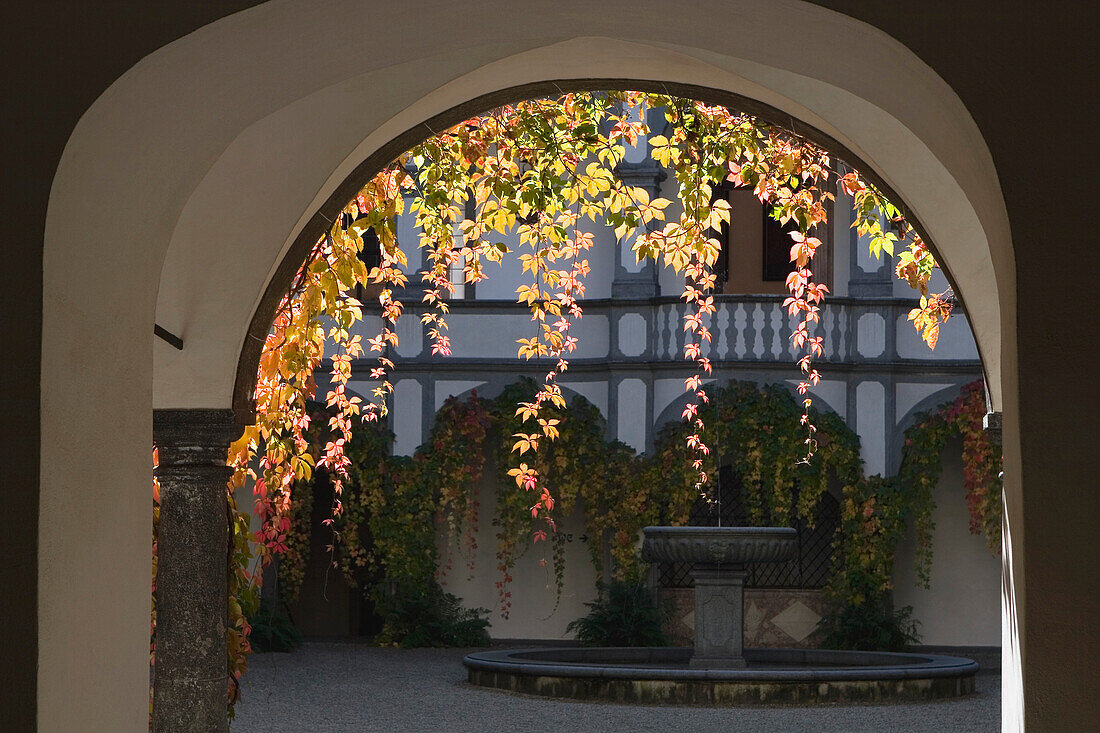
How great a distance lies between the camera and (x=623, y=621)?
44.9 feet

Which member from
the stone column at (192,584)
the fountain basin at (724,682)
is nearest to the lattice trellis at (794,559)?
the fountain basin at (724,682)

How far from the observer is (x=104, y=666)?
274cm

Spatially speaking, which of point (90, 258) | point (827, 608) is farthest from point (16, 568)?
point (827, 608)

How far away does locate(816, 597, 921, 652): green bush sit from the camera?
44.1 ft

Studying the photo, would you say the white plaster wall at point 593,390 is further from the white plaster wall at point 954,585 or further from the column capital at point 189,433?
the column capital at point 189,433

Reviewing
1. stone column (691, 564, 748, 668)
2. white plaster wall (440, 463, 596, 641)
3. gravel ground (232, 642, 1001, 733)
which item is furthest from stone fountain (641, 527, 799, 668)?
white plaster wall (440, 463, 596, 641)

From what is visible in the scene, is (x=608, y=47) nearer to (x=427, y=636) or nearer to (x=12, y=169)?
(x=12, y=169)

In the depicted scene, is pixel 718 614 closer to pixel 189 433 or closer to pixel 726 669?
pixel 726 669

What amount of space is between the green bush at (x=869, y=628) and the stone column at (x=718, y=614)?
3405 mm

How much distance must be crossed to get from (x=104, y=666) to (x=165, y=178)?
0.98 meters

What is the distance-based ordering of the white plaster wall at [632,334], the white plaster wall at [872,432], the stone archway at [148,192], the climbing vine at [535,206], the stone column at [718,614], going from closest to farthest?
the stone archway at [148,192]
the climbing vine at [535,206]
the stone column at [718,614]
the white plaster wall at [872,432]
the white plaster wall at [632,334]

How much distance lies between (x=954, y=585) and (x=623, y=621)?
140 inches

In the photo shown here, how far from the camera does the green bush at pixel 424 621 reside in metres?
13.9

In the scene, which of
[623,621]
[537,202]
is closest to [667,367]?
[623,621]
